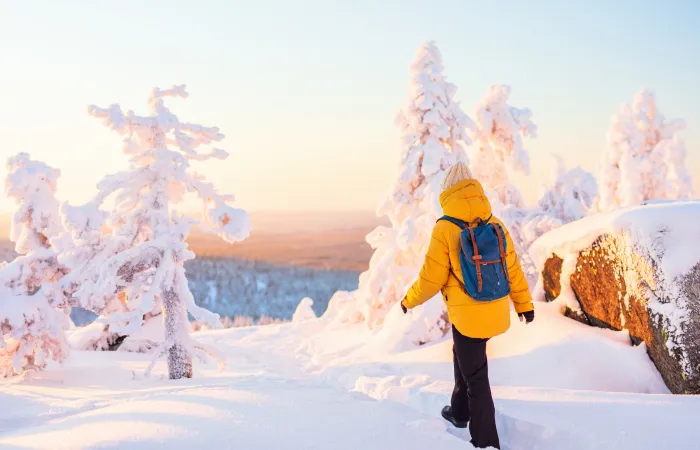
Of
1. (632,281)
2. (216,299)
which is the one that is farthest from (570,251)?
(216,299)

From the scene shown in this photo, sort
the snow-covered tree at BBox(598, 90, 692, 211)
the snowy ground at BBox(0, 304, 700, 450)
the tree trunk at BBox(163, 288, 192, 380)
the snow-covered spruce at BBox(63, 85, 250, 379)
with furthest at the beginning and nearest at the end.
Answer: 1. the snow-covered tree at BBox(598, 90, 692, 211)
2. the tree trunk at BBox(163, 288, 192, 380)
3. the snow-covered spruce at BBox(63, 85, 250, 379)
4. the snowy ground at BBox(0, 304, 700, 450)

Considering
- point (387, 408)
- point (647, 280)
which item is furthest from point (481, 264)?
point (647, 280)

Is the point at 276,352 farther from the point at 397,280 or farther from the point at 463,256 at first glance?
the point at 463,256

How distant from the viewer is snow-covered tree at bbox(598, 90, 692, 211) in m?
21.7

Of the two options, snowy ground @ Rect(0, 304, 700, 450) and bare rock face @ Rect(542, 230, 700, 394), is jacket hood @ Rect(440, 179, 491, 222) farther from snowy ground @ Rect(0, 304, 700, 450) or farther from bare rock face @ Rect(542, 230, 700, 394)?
bare rock face @ Rect(542, 230, 700, 394)

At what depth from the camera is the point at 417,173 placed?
44.1ft

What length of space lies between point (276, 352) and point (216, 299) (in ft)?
181

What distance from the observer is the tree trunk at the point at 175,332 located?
→ 28.7ft

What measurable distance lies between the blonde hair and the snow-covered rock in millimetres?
4171

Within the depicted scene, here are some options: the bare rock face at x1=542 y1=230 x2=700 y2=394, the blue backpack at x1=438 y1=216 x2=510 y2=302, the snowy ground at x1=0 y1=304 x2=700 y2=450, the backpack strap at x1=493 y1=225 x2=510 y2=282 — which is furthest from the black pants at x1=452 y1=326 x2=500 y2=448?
the bare rock face at x1=542 y1=230 x2=700 y2=394

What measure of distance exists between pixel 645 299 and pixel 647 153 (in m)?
19.5

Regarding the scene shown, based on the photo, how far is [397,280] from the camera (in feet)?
44.6

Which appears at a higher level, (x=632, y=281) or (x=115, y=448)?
(x=632, y=281)

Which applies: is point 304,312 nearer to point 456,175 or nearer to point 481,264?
point 456,175
